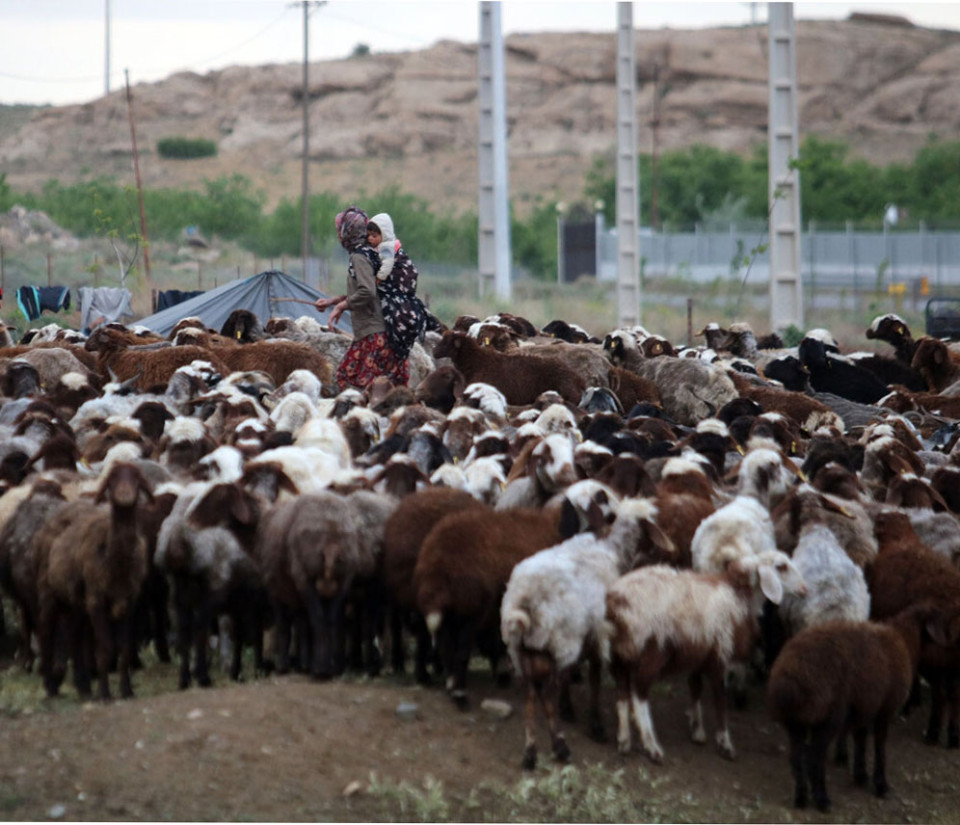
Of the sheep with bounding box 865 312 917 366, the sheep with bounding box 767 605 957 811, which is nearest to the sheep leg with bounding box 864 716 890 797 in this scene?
the sheep with bounding box 767 605 957 811

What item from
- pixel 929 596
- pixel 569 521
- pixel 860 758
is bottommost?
pixel 860 758

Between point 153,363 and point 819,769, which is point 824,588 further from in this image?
point 153,363

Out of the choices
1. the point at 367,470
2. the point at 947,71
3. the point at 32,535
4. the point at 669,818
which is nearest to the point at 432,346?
the point at 367,470

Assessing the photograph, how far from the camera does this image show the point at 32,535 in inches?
306

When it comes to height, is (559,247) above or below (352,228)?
above

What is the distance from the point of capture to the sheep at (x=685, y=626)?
6.87 meters

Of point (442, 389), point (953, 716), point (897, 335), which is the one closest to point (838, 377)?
point (897, 335)

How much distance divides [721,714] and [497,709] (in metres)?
1.07

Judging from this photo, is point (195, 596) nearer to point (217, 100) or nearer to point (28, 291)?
point (28, 291)

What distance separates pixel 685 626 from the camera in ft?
22.8

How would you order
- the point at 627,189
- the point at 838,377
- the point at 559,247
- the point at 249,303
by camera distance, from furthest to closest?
the point at 559,247, the point at 627,189, the point at 249,303, the point at 838,377

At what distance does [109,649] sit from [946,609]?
4.11 m

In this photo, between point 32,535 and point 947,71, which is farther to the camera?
point 947,71

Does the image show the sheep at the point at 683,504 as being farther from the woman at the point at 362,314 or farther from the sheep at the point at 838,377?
the sheep at the point at 838,377
